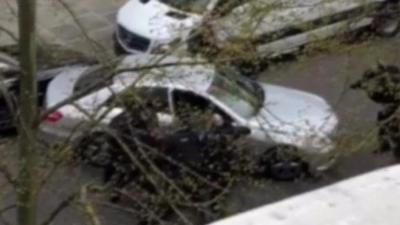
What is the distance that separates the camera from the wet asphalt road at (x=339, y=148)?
9969 mm

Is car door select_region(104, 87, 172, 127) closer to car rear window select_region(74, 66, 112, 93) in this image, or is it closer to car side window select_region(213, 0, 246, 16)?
car rear window select_region(74, 66, 112, 93)

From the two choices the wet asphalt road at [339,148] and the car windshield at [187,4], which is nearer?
the wet asphalt road at [339,148]

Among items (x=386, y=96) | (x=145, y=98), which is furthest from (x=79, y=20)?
(x=145, y=98)

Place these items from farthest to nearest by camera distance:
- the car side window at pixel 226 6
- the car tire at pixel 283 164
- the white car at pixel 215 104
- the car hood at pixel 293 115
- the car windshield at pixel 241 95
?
1. the car windshield at pixel 241 95
2. the car tire at pixel 283 164
3. the car hood at pixel 293 115
4. the white car at pixel 215 104
5. the car side window at pixel 226 6

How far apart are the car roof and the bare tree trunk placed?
748mm

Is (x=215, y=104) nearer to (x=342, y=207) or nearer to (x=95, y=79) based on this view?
(x=95, y=79)

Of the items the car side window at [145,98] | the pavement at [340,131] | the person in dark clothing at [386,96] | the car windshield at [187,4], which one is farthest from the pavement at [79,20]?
the person in dark clothing at [386,96]

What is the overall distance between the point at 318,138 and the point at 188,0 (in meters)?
2.89

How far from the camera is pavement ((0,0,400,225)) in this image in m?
9.96

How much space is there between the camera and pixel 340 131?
10352 mm

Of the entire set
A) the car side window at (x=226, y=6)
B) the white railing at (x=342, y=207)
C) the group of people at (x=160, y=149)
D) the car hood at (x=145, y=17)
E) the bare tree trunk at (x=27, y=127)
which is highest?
the white railing at (x=342, y=207)

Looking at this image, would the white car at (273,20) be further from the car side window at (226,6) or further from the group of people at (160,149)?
the group of people at (160,149)

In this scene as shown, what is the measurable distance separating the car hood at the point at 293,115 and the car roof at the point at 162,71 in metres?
0.93

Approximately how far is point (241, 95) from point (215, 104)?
280mm
